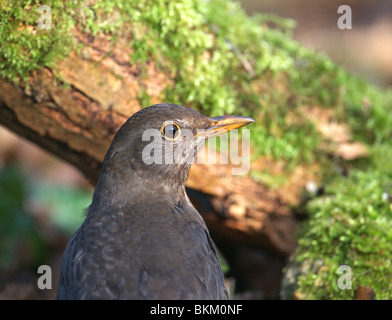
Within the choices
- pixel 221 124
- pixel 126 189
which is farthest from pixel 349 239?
pixel 126 189

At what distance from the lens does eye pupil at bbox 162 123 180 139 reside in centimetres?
317

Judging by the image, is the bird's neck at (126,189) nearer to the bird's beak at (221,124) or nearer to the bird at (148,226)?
the bird at (148,226)

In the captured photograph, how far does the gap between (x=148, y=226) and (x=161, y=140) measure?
25.4 inches

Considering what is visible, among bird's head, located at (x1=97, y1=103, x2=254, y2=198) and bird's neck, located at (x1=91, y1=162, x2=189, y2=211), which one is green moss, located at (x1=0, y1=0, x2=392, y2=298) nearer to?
bird's head, located at (x1=97, y1=103, x2=254, y2=198)

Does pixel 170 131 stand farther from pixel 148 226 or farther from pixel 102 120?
pixel 102 120

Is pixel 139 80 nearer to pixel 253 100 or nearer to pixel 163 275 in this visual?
pixel 253 100

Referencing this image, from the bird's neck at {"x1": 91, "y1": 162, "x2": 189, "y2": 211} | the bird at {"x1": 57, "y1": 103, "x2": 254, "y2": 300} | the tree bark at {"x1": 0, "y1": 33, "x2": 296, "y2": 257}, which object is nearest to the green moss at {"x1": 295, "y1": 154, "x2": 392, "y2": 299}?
the tree bark at {"x1": 0, "y1": 33, "x2": 296, "y2": 257}

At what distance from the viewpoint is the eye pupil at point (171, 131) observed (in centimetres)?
317

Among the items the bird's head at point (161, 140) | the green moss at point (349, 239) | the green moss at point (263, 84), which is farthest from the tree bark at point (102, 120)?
the bird's head at point (161, 140)

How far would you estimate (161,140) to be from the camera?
10.4 ft

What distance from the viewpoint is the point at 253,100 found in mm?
4344

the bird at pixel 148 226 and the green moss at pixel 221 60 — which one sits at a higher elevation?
the green moss at pixel 221 60

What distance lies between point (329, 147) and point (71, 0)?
302 centimetres
